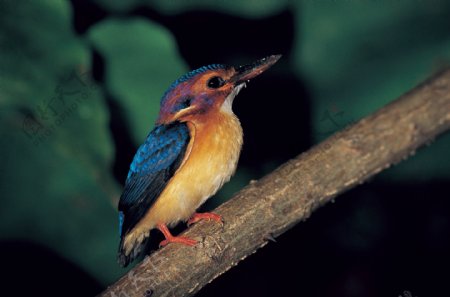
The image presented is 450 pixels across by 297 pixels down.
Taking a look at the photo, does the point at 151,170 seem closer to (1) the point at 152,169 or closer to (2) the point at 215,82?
(1) the point at 152,169

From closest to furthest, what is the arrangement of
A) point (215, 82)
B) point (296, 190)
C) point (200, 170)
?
point (296, 190) < point (200, 170) < point (215, 82)

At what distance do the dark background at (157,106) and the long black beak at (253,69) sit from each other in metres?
0.20

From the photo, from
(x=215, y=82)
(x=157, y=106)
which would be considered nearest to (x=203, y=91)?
(x=215, y=82)

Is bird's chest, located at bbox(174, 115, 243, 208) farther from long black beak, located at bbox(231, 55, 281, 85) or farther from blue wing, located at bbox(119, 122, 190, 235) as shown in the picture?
long black beak, located at bbox(231, 55, 281, 85)

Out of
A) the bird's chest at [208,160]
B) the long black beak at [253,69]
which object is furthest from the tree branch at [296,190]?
the long black beak at [253,69]

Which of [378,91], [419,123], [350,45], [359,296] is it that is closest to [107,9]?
[350,45]

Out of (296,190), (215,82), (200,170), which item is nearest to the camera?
(296,190)

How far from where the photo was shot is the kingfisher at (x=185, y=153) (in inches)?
81.8

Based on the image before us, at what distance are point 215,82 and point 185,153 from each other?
1.19 ft

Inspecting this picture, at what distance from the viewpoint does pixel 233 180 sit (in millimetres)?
2488

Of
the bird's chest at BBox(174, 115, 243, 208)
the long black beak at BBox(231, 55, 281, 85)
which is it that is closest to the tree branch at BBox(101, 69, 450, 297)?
the bird's chest at BBox(174, 115, 243, 208)

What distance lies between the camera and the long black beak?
208 cm

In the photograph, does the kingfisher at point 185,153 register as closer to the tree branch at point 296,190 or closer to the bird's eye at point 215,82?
the bird's eye at point 215,82

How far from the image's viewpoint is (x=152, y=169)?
7.00 ft
